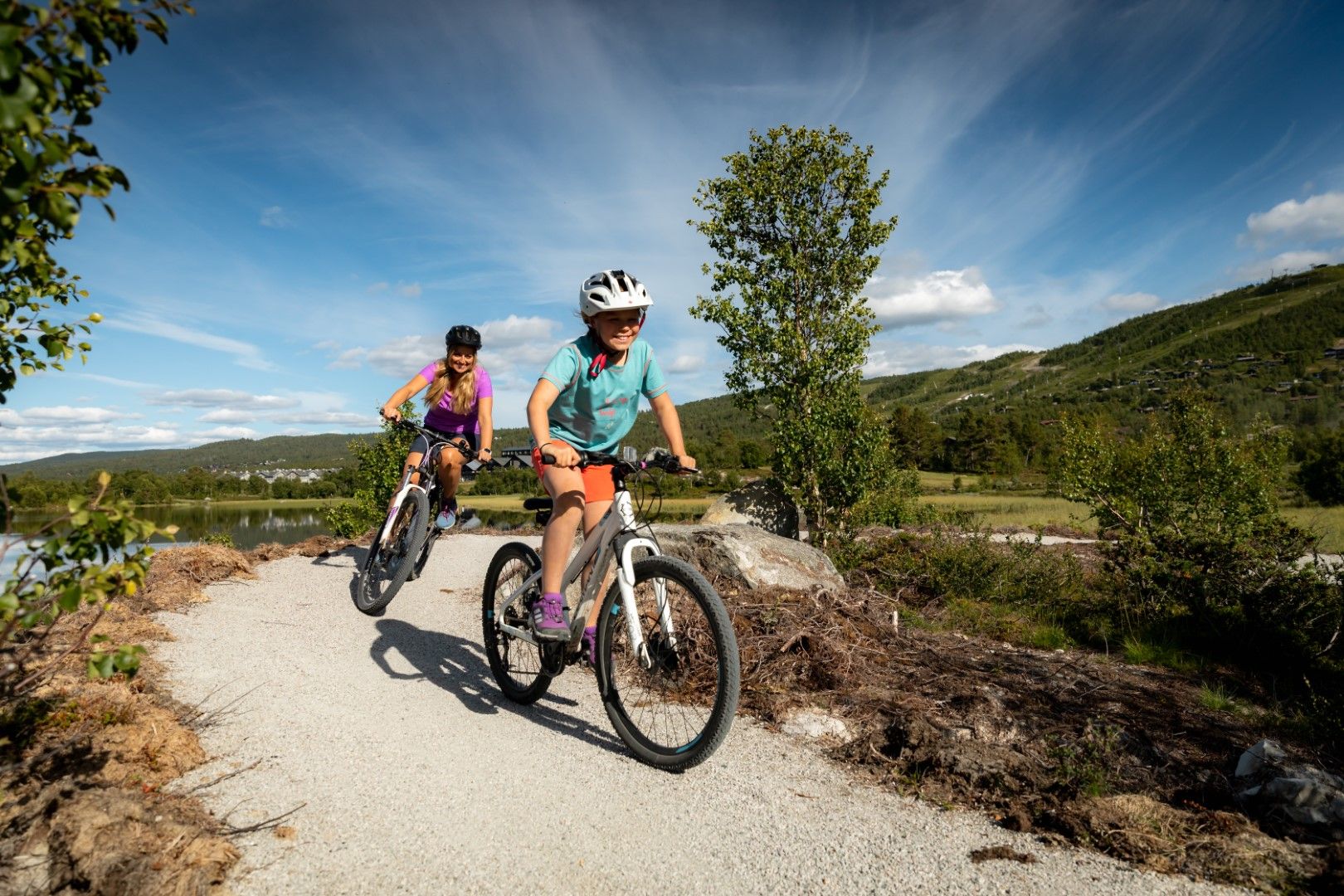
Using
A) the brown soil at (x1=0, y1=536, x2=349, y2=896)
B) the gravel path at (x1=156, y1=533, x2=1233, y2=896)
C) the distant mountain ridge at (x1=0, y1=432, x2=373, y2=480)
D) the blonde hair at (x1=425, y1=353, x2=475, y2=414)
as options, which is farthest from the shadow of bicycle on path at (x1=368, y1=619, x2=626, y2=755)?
the distant mountain ridge at (x1=0, y1=432, x2=373, y2=480)

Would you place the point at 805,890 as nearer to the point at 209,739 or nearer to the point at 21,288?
the point at 209,739

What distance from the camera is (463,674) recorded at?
557 cm

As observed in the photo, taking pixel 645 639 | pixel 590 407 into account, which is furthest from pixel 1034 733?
pixel 590 407

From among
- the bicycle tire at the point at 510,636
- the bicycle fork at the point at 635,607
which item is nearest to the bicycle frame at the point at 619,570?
the bicycle fork at the point at 635,607

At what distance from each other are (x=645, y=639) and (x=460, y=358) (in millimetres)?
4517

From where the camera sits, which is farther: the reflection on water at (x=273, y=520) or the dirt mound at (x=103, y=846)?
the reflection on water at (x=273, y=520)

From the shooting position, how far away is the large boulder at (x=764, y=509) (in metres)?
13.6

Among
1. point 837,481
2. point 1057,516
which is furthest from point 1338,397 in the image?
A: point 837,481

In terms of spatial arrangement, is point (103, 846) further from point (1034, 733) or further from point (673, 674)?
point (1034, 733)

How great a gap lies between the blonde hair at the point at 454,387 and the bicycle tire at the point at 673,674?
12.4 ft

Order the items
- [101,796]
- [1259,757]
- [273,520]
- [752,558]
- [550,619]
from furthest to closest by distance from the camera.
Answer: [273,520], [752,558], [550,619], [1259,757], [101,796]

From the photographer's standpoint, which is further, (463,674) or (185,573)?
(185,573)

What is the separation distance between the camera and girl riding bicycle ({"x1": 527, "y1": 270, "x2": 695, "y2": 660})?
4215 mm

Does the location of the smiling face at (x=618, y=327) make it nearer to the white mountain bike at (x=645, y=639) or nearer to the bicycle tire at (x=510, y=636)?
the white mountain bike at (x=645, y=639)
